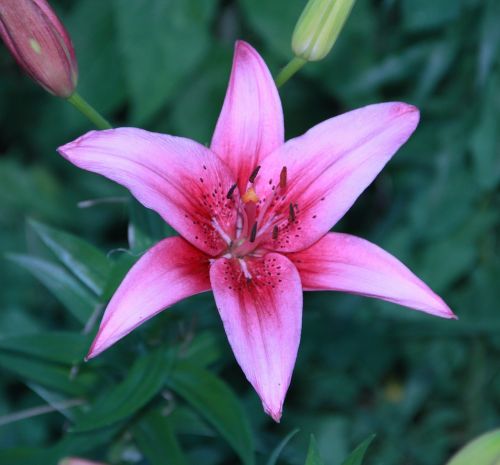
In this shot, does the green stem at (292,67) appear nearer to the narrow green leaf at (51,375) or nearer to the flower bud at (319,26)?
the flower bud at (319,26)

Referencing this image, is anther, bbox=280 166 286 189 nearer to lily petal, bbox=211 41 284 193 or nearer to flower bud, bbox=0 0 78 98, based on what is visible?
lily petal, bbox=211 41 284 193

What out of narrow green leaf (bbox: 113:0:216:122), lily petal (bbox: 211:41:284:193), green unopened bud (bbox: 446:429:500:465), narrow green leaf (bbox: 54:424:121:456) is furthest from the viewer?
narrow green leaf (bbox: 113:0:216:122)

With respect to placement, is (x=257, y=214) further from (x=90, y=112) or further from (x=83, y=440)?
(x=83, y=440)

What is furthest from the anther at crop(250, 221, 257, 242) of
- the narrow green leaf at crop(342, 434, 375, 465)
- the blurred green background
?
the blurred green background

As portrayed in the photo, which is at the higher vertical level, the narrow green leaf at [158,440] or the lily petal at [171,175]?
the lily petal at [171,175]

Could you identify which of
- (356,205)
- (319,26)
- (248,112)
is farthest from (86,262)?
(356,205)

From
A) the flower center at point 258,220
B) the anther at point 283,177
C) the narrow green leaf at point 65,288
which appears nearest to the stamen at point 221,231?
the flower center at point 258,220
